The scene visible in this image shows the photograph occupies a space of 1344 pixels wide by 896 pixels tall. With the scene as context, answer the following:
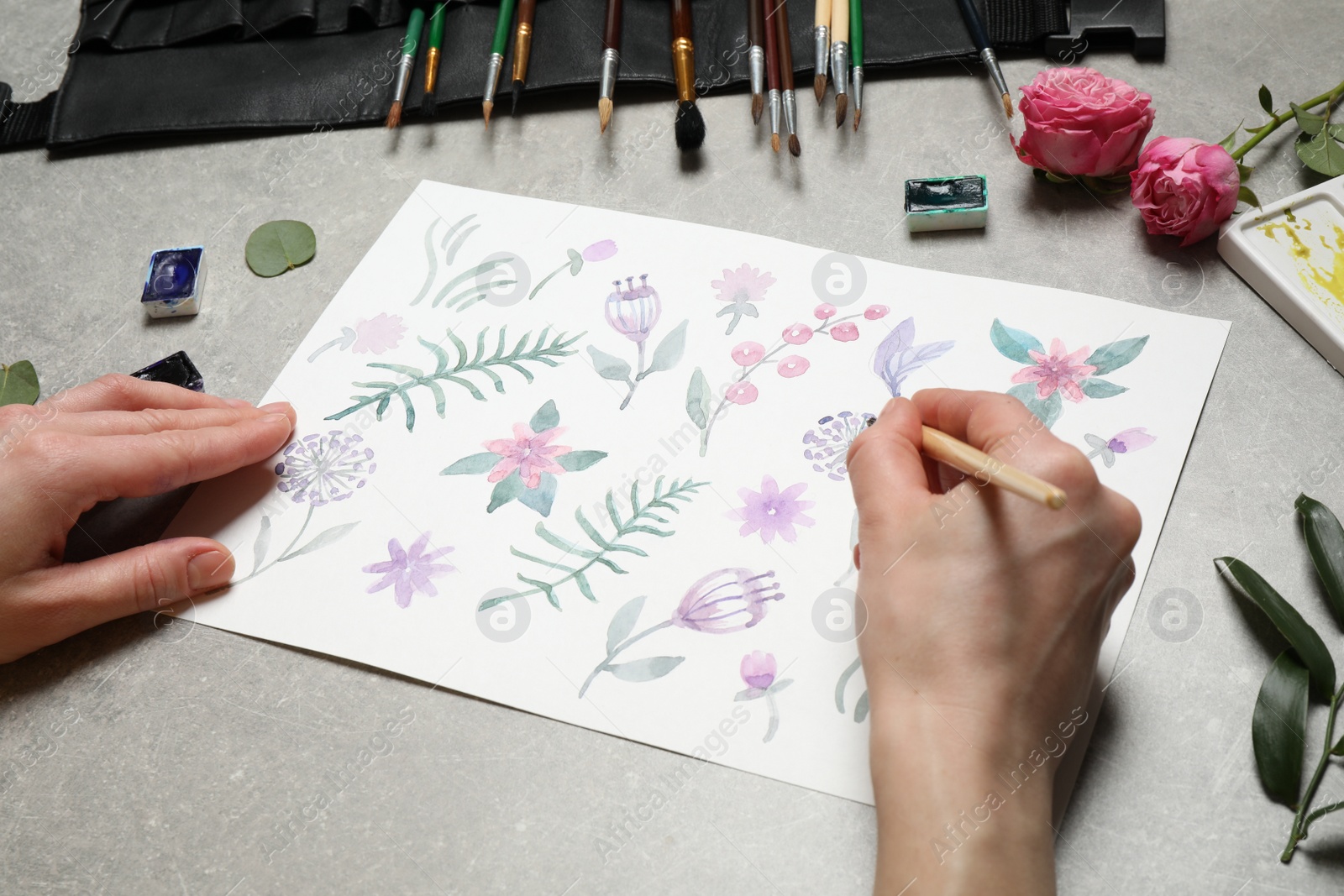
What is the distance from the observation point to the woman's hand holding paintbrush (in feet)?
1.70

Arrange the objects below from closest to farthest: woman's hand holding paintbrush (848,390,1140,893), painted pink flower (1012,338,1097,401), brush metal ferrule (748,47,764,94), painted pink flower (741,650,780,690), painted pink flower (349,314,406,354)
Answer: woman's hand holding paintbrush (848,390,1140,893) → painted pink flower (741,650,780,690) → painted pink flower (1012,338,1097,401) → painted pink flower (349,314,406,354) → brush metal ferrule (748,47,764,94)

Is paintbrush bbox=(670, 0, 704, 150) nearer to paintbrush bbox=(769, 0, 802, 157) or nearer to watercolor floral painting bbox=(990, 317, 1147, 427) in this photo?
paintbrush bbox=(769, 0, 802, 157)

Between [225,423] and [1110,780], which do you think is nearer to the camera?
[1110,780]

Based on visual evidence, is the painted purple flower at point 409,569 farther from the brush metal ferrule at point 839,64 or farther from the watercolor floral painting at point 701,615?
the brush metal ferrule at point 839,64

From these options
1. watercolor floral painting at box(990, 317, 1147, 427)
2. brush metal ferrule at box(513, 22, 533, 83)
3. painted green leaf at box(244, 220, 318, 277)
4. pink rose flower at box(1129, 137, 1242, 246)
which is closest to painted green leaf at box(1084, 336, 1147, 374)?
watercolor floral painting at box(990, 317, 1147, 427)

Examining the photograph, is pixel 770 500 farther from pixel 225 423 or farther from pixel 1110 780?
pixel 225 423

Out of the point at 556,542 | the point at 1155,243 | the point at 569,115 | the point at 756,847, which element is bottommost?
the point at 756,847

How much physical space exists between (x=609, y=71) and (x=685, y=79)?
80 mm

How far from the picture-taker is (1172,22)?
959mm

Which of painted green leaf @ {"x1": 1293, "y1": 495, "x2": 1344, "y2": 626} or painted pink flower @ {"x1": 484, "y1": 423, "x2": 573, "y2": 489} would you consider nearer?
painted green leaf @ {"x1": 1293, "y1": 495, "x2": 1344, "y2": 626}

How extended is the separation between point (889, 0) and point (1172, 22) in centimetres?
30

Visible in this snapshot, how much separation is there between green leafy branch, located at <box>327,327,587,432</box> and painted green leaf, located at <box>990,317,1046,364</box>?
359 millimetres

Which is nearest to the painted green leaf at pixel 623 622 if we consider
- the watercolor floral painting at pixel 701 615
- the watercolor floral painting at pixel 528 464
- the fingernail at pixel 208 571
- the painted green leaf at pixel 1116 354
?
the watercolor floral painting at pixel 701 615

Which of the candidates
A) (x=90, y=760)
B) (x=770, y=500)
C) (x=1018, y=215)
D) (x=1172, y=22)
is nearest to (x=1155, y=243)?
(x=1018, y=215)
